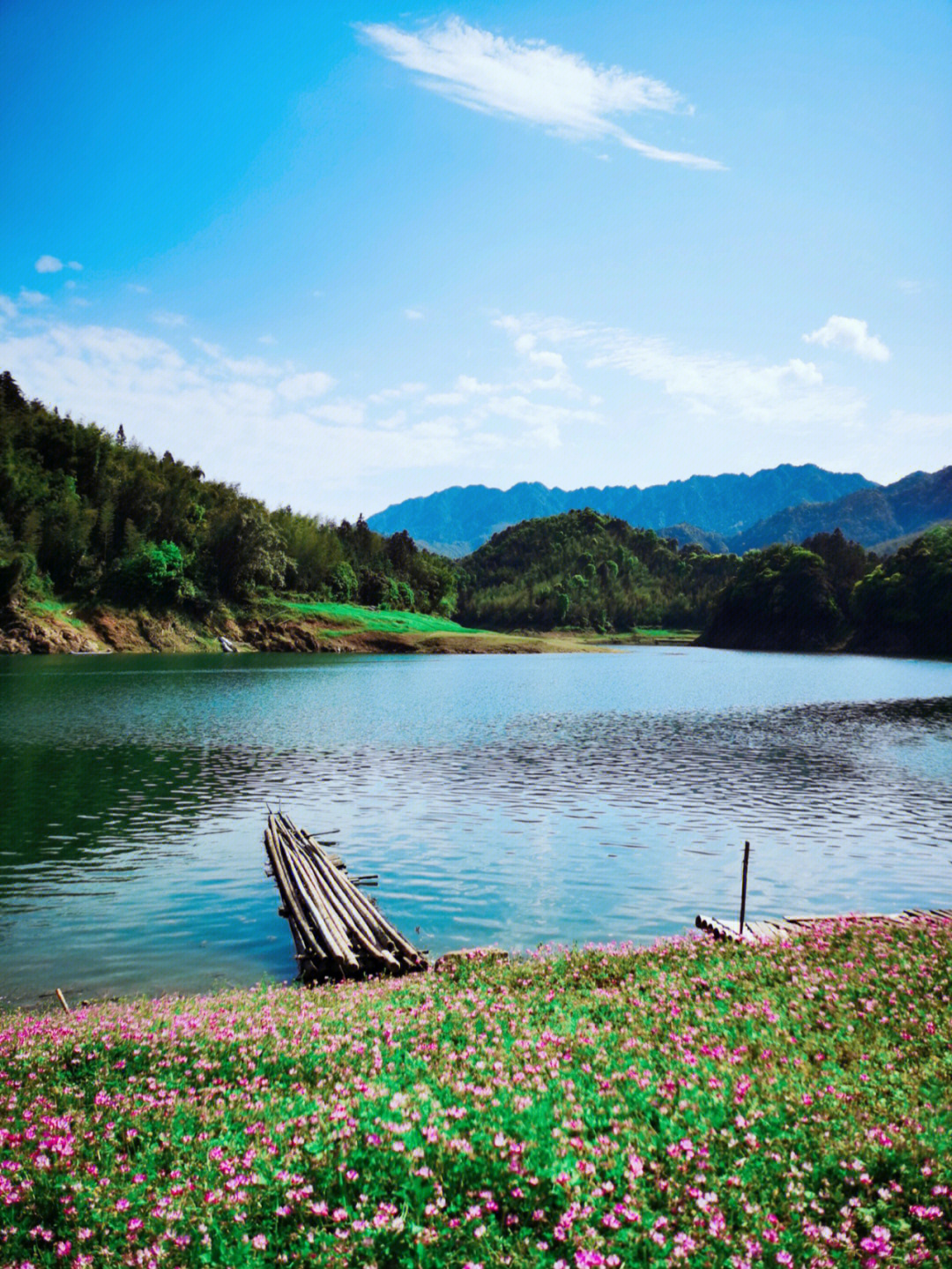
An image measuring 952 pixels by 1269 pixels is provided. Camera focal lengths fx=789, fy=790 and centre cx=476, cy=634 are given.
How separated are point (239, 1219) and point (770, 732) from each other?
182 feet

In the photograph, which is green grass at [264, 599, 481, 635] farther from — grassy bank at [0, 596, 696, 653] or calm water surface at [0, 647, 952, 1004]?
calm water surface at [0, 647, 952, 1004]

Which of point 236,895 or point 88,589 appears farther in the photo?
point 88,589

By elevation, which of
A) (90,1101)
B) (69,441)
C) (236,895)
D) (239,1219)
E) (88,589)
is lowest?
(236,895)

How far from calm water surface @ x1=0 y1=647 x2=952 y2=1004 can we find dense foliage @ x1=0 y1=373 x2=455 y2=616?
68.0 m

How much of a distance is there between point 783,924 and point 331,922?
1109 cm

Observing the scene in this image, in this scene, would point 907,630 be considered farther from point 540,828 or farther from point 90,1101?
point 90,1101

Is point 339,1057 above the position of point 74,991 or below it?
above

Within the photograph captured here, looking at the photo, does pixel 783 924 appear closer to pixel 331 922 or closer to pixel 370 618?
pixel 331 922

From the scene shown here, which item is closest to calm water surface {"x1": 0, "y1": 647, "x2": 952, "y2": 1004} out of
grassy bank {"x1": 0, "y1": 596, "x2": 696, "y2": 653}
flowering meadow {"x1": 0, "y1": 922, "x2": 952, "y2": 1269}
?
flowering meadow {"x1": 0, "y1": 922, "x2": 952, "y2": 1269}

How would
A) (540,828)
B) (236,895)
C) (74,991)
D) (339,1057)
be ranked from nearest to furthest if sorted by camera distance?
1. (339,1057)
2. (74,991)
3. (236,895)
4. (540,828)

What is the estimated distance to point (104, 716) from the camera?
55750mm

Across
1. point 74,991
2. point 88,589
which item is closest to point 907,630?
point 88,589

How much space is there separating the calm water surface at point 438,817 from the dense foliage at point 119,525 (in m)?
68.0

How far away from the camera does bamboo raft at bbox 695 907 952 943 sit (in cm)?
1817
